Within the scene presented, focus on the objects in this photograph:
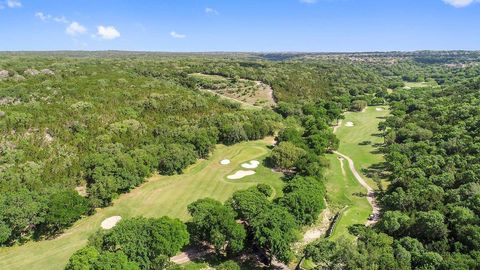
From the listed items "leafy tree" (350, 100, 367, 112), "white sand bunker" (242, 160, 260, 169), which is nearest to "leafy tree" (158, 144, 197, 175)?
"white sand bunker" (242, 160, 260, 169)

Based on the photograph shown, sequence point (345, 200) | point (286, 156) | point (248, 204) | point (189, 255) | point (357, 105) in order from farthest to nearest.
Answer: point (357, 105) < point (286, 156) < point (345, 200) < point (248, 204) < point (189, 255)

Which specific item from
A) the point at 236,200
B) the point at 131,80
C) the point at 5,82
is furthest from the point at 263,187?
the point at 5,82

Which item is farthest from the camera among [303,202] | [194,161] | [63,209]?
[194,161]

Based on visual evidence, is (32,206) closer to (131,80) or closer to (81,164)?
(81,164)

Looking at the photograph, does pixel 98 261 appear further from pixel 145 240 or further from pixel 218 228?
pixel 218 228

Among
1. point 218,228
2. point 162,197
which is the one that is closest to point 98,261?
point 218,228

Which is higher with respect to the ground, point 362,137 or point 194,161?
point 194,161
